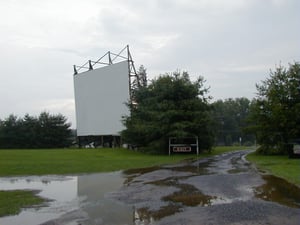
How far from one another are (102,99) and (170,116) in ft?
72.0

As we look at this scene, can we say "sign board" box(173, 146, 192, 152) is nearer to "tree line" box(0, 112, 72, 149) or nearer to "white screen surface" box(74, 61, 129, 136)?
"white screen surface" box(74, 61, 129, 136)

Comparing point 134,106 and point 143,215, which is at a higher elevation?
point 134,106

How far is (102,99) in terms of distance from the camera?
53.3 m

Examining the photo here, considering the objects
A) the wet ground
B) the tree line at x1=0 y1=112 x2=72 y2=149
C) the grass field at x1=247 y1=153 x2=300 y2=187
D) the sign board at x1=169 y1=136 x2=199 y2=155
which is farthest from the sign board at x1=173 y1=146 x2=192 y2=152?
the tree line at x1=0 y1=112 x2=72 y2=149

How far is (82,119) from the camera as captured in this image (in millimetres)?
57156

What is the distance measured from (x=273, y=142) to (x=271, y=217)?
Result: 25.9 meters

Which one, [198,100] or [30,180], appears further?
[198,100]

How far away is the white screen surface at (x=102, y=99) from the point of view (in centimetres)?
5069

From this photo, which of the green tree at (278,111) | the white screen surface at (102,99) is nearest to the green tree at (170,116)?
the green tree at (278,111)

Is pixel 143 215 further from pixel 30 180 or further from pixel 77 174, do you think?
pixel 77 174

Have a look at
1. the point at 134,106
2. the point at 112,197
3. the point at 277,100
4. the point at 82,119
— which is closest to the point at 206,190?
the point at 112,197

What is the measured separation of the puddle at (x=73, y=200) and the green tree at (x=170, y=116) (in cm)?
1668

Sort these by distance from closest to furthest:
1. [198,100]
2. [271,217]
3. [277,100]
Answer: [271,217]
[277,100]
[198,100]

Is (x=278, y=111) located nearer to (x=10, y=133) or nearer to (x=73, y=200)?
(x=73, y=200)
